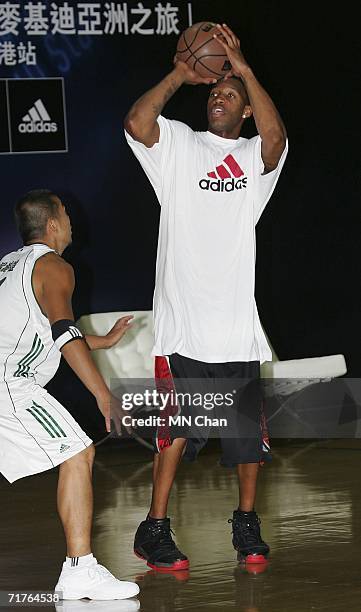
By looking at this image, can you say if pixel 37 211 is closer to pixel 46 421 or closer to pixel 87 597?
pixel 46 421

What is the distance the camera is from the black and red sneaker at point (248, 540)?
14.2 ft

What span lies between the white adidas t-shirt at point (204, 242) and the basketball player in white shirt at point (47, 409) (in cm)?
62

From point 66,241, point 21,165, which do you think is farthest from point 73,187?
point 66,241

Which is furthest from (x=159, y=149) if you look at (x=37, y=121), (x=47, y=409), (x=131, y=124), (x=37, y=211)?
(x=37, y=121)

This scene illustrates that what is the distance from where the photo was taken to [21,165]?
767cm

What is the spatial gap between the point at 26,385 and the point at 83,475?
1.15 feet

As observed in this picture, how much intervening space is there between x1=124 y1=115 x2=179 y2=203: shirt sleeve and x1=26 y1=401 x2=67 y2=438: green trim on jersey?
1042mm

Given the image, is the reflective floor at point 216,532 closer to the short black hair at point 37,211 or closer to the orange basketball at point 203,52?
the short black hair at point 37,211

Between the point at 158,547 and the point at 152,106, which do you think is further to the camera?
the point at 158,547

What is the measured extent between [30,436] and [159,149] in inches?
47.5

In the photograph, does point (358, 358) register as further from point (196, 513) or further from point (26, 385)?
point (26, 385)

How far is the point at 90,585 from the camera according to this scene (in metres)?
3.79

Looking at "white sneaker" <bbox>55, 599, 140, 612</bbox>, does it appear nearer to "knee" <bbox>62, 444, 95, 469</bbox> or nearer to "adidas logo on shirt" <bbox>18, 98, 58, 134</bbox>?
"knee" <bbox>62, 444, 95, 469</bbox>

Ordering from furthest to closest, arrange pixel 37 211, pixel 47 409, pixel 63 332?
pixel 37 211 < pixel 47 409 < pixel 63 332
